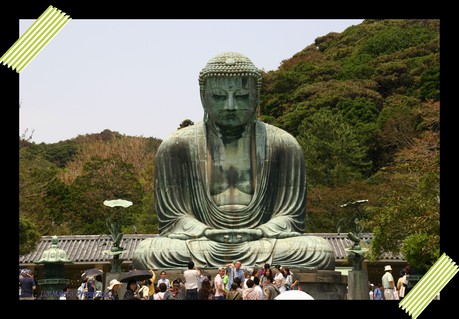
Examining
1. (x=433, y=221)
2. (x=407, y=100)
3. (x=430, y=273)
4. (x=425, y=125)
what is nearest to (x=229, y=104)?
(x=433, y=221)

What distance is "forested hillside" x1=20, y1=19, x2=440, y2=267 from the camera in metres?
16.4

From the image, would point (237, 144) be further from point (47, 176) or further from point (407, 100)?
point (407, 100)

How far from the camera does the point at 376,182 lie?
29297 mm

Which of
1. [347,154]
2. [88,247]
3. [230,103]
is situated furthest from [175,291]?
[347,154]

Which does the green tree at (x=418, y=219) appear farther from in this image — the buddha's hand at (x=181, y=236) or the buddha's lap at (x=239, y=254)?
the buddha's hand at (x=181, y=236)

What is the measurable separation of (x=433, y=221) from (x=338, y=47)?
38639mm

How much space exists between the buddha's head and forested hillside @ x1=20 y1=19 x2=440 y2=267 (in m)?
4.32

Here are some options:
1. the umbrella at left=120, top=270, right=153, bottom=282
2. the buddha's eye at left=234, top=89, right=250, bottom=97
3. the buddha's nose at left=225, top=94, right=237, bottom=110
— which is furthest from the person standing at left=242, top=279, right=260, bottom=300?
the buddha's eye at left=234, top=89, right=250, bottom=97

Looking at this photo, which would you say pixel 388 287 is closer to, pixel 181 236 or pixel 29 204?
pixel 181 236

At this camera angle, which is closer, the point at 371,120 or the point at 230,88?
the point at 230,88

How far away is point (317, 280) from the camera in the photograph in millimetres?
10328

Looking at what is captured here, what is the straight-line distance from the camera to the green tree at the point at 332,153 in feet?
97.6

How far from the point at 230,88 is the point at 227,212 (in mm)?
2015

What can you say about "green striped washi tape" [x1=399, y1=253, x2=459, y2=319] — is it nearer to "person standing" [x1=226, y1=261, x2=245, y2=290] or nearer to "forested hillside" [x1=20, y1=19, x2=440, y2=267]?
"person standing" [x1=226, y1=261, x2=245, y2=290]
